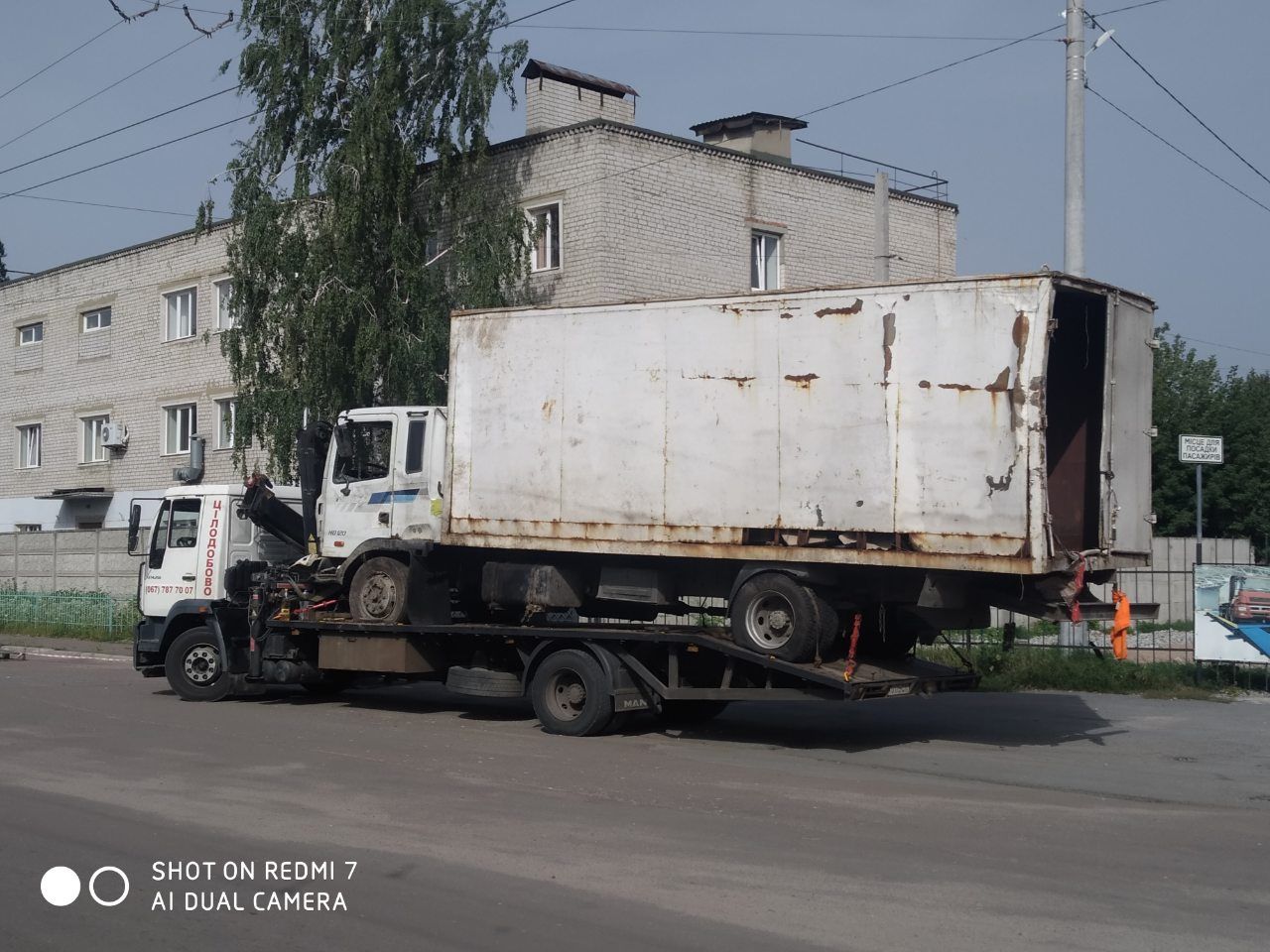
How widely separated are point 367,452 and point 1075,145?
910cm

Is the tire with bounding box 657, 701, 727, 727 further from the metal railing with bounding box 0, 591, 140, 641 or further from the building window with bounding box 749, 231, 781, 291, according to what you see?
the metal railing with bounding box 0, 591, 140, 641

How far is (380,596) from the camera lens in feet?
46.8

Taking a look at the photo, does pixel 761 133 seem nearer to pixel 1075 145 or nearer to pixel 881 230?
pixel 881 230

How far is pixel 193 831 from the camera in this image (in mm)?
8195

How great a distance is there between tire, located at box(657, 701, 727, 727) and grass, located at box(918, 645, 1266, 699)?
3.13 meters

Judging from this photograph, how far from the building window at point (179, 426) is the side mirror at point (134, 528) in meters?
19.9

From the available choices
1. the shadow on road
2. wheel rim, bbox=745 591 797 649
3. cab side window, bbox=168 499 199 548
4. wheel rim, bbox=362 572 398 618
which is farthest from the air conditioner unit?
wheel rim, bbox=745 591 797 649

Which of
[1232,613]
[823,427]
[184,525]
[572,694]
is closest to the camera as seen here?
[823,427]

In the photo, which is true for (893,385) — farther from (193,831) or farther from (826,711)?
(193,831)

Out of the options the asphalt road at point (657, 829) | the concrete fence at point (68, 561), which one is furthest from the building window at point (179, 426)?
the asphalt road at point (657, 829)

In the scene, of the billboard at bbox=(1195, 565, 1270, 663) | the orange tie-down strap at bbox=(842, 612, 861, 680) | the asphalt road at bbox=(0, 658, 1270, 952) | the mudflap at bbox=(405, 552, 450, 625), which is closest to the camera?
the asphalt road at bbox=(0, 658, 1270, 952)

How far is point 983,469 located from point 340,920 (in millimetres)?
6310

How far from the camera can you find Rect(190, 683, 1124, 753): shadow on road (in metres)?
12.9

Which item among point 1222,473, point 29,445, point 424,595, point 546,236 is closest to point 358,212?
point 546,236
